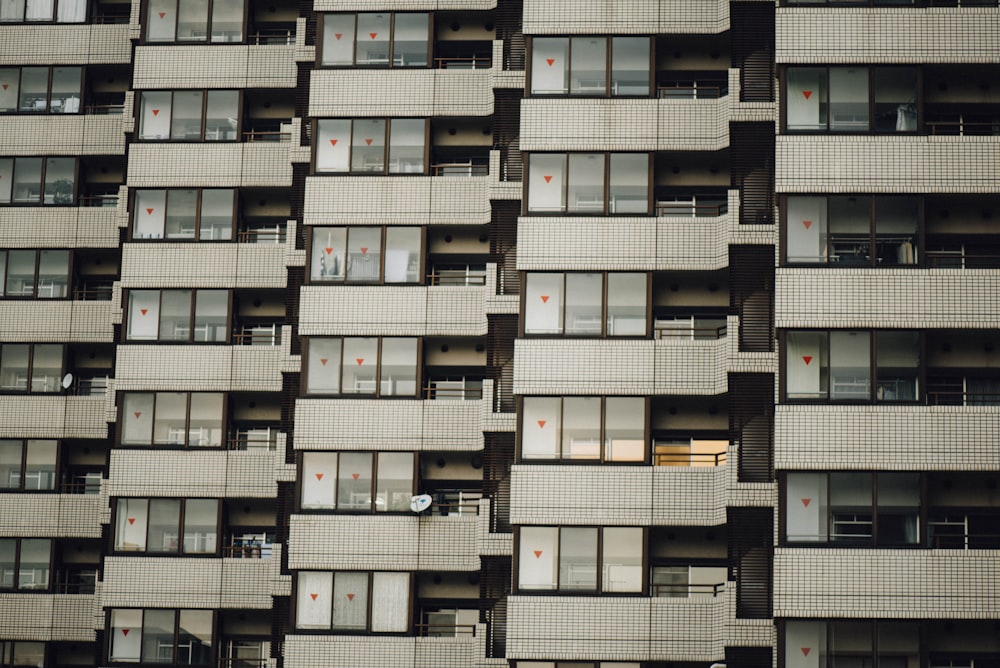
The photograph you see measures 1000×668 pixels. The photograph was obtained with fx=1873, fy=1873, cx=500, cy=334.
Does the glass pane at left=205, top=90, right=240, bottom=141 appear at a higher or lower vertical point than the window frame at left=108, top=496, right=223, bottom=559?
higher

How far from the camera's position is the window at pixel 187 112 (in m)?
62.5

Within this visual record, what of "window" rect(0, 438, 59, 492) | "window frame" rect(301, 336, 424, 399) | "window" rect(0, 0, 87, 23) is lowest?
"window" rect(0, 438, 59, 492)

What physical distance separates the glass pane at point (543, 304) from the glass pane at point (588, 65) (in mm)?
6044

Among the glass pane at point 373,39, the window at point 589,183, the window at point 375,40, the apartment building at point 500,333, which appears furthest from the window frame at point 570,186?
the glass pane at point 373,39

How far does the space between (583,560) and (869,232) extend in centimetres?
1237

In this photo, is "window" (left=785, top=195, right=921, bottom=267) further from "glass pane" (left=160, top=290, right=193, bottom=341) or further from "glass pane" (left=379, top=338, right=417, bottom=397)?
"glass pane" (left=160, top=290, right=193, bottom=341)

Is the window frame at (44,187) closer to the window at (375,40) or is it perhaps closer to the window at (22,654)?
the window at (375,40)

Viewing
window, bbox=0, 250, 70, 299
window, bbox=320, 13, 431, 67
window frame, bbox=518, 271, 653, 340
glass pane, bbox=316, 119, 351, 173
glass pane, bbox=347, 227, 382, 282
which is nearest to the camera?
window frame, bbox=518, 271, 653, 340

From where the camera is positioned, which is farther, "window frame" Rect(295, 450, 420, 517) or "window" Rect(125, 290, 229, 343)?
"window" Rect(125, 290, 229, 343)

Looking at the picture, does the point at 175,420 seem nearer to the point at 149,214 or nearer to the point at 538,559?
the point at 149,214

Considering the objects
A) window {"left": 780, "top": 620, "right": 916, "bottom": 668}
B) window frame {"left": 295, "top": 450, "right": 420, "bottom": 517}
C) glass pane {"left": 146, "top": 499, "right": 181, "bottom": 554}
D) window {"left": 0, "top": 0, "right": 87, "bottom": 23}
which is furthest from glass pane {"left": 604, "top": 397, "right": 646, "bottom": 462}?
window {"left": 0, "top": 0, "right": 87, "bottom": 23}

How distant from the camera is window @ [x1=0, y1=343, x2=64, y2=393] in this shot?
64000 millimetres

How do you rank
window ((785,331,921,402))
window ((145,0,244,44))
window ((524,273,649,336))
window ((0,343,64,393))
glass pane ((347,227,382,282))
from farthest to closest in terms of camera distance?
window ((0,343,64,393)), window ((145,0,244,44)), glass pane ((347,227,382,282)), window ((524,273,649,336)), window ((785,331,921,402))

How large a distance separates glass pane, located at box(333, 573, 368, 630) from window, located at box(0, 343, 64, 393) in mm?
13745
